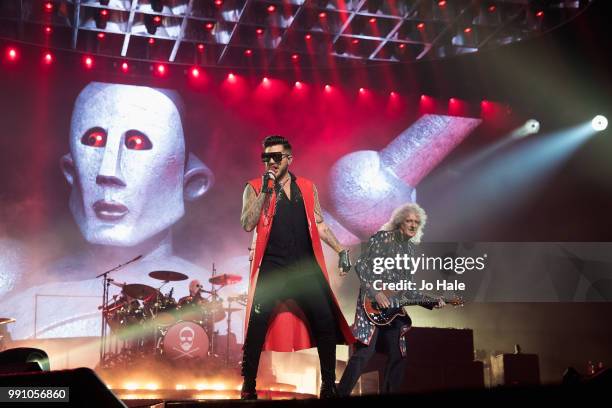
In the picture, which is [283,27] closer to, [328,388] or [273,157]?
[273,157]

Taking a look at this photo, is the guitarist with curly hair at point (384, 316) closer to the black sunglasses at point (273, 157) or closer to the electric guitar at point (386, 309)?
the electric guitar at point (386, 309)

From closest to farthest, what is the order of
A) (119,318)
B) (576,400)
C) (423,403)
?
1. (576,400)
2. (423,403)
3. (119,318)

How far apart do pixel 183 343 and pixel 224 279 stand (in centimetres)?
109

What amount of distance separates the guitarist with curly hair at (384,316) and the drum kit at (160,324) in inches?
155

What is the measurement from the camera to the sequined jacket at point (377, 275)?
4.88 meters

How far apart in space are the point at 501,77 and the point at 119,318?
7098 mm

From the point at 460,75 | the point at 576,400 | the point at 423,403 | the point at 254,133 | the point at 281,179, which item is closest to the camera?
the point at 576,400

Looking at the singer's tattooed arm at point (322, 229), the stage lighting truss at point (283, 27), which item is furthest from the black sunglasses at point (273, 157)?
the stage lighting truss at point (283, 27)

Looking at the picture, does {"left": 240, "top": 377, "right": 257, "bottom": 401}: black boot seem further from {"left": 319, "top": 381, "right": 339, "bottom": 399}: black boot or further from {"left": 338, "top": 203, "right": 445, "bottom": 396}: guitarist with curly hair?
{"left": 338, "top": 203, "right": 445, "bottom": 396}: guitarist with curly hair

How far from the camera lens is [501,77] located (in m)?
10.9

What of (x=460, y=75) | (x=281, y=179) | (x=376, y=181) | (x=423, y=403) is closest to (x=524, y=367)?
(x=376, y=181)

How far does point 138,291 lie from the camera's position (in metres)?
8.47

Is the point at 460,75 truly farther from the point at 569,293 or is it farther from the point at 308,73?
the point at 569,293

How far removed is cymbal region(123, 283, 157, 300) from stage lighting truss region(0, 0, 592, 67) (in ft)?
14.1
